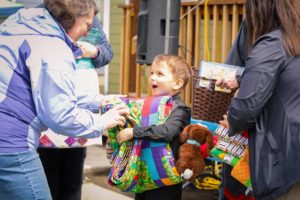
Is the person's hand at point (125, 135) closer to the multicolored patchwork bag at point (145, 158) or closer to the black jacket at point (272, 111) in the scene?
the multicolored patchwork bag at point (145, 158)

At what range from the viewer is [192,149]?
353 centimetres

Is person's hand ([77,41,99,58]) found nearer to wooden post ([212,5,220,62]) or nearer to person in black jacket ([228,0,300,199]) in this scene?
person in black jacket ([228,0,300,199])

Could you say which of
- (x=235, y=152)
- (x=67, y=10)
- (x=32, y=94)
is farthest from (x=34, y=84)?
(x=235, y=152)

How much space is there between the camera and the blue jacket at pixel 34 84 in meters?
2.74

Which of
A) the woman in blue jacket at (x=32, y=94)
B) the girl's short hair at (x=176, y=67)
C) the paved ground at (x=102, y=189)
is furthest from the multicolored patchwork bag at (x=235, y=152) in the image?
the paved ground at (x=102, y=189)

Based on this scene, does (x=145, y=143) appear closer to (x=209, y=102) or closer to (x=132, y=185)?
(x=132, y=185)

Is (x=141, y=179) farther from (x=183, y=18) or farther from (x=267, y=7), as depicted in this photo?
(x=183, y=18)

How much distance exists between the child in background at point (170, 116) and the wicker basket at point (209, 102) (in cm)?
9

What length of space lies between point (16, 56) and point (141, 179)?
1.24 meters

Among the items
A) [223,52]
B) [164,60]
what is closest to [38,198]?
[164,60]

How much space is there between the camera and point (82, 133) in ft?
9.63

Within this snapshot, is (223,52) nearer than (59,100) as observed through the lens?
No

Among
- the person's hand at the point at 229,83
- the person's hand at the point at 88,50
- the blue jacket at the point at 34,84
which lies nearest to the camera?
the blue jacket at the point at 34,84

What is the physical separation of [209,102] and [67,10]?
1.17 m
